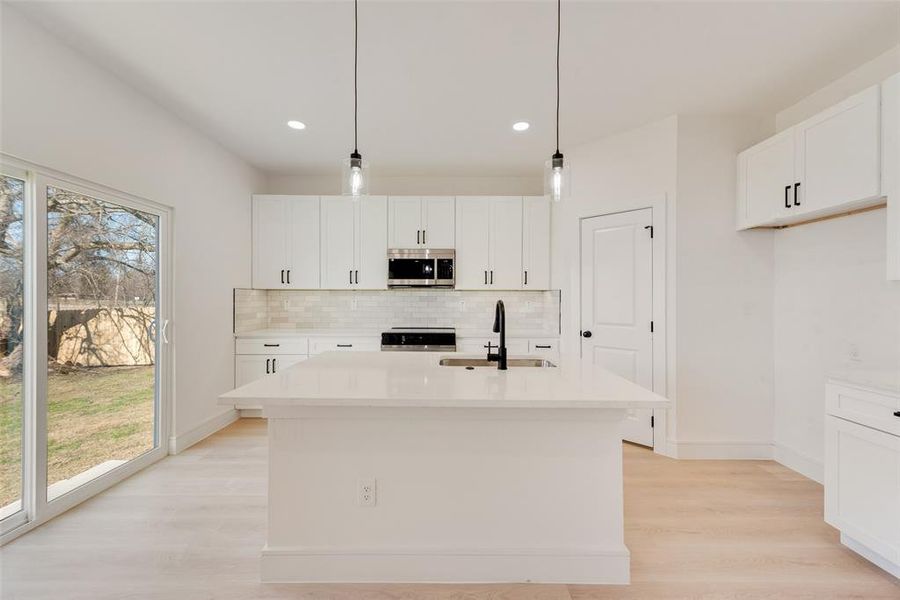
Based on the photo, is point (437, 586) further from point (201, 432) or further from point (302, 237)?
point (302, 237)

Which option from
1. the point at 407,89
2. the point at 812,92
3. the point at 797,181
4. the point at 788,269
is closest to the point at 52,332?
the point at 407,89

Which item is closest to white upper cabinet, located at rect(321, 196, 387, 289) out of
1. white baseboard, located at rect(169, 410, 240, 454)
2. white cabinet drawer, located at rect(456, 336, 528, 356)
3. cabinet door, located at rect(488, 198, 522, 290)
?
white cabinet drawer, located at rect(456, 336, 528, 356)

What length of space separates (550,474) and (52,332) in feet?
9.05

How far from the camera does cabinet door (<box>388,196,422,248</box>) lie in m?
4.30

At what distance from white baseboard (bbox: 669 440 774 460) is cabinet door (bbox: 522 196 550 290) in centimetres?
192

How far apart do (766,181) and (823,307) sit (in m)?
0.91

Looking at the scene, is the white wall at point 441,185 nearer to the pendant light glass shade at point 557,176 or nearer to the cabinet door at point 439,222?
the cabinet door at point 439,222

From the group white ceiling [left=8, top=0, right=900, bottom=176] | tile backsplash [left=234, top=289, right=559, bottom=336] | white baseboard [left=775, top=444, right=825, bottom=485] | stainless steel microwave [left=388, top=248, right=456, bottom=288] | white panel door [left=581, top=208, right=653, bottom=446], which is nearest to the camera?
white ceiling [left=8, top=0, right=900, bottom=176]

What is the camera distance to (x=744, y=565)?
185 cm

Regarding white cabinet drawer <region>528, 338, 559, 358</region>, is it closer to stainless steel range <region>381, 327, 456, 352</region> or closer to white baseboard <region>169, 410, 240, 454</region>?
stainless steel range <region>381, 327, 456, 352</region>

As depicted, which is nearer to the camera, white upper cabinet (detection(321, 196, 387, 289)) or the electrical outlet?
the electrical outlet

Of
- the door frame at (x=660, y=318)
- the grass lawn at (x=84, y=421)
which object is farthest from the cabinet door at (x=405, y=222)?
the grass lawn at (x=84, y=421)

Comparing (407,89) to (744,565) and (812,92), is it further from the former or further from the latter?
(744,565)

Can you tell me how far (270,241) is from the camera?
4.31 meters
